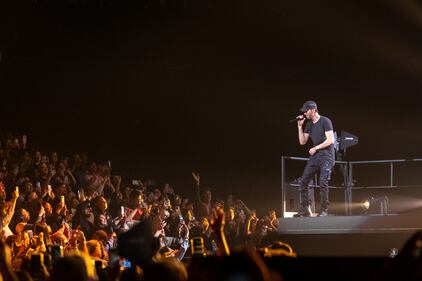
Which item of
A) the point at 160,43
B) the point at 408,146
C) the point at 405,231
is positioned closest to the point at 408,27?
the point at 408,146

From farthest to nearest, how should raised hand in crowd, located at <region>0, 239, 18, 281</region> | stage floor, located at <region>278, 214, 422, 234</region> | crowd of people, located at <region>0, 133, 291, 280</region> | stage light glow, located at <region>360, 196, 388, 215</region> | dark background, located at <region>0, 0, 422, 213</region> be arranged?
dark background, located at <region>0, 0, 422, 213</region> < stage light glow, located at <region>360, 196, 388, 215</region> < stage floor, located at <region>278, 214, 422, 234</region> < crowd of people, located at <region>0, 133, 291, 280</region> < raised hand in crowd, located at <region>0, 239, 18, 281</region>

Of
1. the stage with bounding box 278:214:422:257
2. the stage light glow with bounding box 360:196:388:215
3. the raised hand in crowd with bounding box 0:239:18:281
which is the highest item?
the raised hand in crowd with bounding box 0:239:18:281

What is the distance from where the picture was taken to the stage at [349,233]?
12352 millimetres

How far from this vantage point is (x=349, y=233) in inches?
495

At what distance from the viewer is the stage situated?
40.5 feet

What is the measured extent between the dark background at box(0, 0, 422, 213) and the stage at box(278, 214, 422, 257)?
192 inches

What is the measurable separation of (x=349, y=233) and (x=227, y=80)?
24.2 feet

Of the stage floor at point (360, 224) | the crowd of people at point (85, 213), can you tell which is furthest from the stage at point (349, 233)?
the crowd of people at point (85, 213)

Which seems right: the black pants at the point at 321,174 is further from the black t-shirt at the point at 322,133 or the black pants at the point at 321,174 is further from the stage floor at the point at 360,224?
the stage floor at the point at 360,224

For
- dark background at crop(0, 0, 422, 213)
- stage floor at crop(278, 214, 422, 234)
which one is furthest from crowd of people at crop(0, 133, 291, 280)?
dark background at crop(0, 0, 422, 213)

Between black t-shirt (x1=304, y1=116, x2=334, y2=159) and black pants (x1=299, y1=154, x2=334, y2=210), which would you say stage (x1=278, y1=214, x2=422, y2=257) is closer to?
black pants (x1=299, y1=154, x2=334, y2=210)

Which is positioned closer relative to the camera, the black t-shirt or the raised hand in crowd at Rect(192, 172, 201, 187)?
the black t-shirt

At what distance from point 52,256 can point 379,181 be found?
47.4 feet

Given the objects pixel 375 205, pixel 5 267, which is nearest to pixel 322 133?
pixel 375 205
